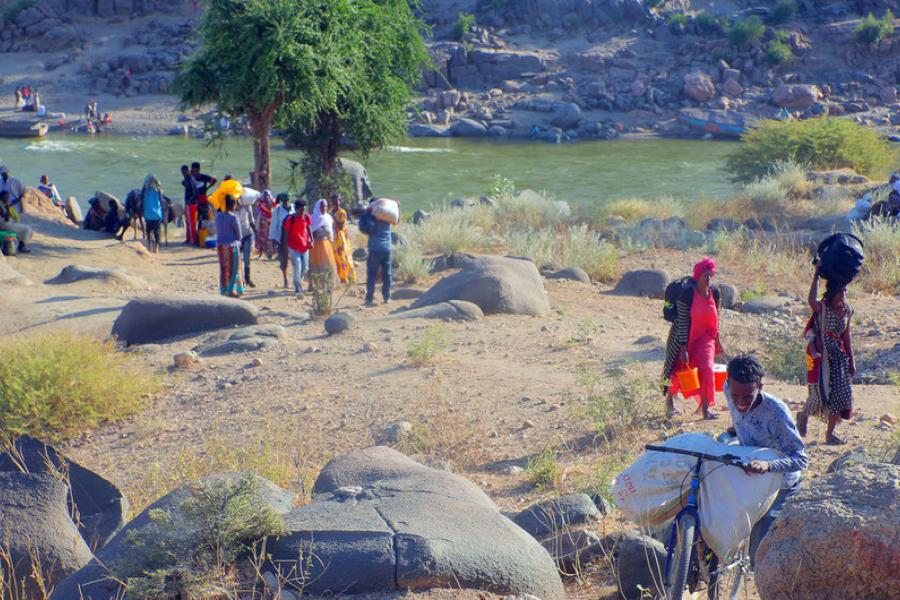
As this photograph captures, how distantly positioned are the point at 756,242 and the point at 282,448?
10.5 metres

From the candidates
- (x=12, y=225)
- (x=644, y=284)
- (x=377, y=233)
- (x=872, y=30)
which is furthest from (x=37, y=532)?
(x=872, y=30)

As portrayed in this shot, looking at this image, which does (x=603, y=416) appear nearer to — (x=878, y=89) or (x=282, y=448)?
(x=282, y=448)

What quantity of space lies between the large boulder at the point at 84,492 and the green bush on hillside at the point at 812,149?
23.1 meters

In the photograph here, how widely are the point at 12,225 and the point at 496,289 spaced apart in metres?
8.91

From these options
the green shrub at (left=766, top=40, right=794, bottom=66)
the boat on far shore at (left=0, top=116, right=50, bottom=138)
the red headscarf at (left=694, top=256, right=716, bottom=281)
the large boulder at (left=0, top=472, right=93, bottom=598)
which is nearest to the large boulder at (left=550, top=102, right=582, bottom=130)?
the green shrub at (left=766, top=40, right=794, bottom=66)

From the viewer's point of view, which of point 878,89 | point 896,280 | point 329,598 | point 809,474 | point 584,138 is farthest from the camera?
point 878,89

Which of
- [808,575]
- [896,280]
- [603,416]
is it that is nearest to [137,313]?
[603,416]

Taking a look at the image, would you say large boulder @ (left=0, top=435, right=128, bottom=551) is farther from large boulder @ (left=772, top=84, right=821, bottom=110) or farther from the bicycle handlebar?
large boulder @ (left=772, top=84, right=821, bottom=110)

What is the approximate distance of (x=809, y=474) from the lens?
5.91 metres

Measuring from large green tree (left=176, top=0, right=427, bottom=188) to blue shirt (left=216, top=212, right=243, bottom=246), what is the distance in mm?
5682

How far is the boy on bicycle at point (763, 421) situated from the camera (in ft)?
14.0

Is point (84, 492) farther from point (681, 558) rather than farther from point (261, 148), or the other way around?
point (261, 148)

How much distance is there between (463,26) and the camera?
5572 cm

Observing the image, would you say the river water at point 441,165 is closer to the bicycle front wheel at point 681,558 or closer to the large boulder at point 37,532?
the large boulder at point 37,532
